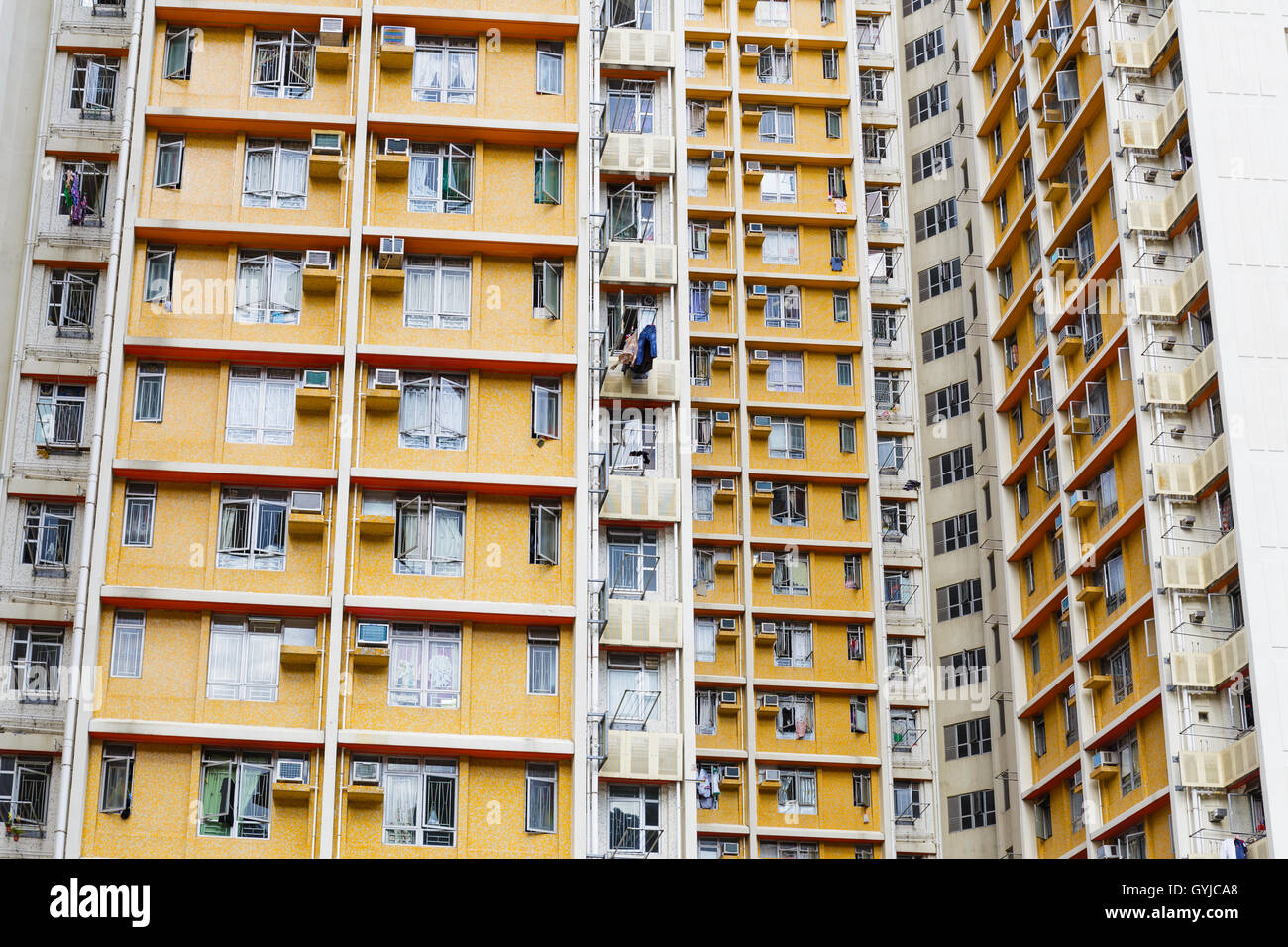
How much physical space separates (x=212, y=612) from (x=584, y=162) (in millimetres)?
12171

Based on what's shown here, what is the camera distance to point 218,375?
40500 millimetres

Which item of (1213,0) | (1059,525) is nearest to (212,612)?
(1059,525)

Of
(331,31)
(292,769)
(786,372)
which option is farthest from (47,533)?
(786,372)

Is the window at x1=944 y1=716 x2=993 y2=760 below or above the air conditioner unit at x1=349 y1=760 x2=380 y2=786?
above

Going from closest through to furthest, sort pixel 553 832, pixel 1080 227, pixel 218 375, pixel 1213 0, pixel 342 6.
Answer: pixel 553 832
pixel 218 375
pixel 342 6
pixel 1213 0
pixel 1080 227

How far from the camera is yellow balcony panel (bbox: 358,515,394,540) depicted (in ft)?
129

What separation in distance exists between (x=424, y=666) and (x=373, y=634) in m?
1.17

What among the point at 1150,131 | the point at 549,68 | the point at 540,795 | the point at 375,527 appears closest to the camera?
the point at 540,795

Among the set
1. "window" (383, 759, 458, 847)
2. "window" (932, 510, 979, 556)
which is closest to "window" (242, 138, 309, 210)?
"window" (383, 759, 458, 847)

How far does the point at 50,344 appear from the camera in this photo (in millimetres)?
47312

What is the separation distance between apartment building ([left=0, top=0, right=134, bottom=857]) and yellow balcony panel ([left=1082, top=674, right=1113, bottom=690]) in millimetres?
23301

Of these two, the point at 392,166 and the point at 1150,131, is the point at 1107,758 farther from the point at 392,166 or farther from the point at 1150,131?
the point at 392,166

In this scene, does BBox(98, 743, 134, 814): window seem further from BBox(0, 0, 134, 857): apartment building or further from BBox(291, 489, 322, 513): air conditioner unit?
BBox(291, 489, 322, 513): air conditioner unit
